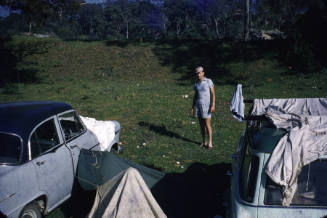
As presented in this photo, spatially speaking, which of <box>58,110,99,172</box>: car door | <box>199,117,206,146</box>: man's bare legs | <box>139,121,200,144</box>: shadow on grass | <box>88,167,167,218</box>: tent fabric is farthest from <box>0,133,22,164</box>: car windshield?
<box>139,121,200,144</box>: shadow on grass

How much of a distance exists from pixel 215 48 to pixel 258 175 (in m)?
22.8

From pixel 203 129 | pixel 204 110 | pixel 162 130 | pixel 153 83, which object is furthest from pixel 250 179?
pixel 153 83

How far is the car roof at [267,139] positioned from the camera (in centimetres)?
323

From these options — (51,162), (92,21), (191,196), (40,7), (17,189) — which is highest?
(92,21)

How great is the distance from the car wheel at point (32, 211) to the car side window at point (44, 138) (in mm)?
640

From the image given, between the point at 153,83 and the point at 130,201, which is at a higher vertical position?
the point at 153,83

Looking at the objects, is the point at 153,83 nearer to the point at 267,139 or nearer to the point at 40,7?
the point at 40,7

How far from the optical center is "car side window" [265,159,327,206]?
317cm

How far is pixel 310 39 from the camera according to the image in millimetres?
20875

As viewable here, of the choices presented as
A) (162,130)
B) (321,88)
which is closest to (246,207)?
(162,130)

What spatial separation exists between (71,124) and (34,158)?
1744 millimetres

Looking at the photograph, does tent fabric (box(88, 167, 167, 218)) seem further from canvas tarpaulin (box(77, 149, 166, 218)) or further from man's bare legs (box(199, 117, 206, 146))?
man's bare legs (box(199, 117, 206, 146))

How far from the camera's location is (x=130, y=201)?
4.01 meters

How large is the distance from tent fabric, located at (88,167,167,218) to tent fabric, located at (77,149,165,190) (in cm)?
95
